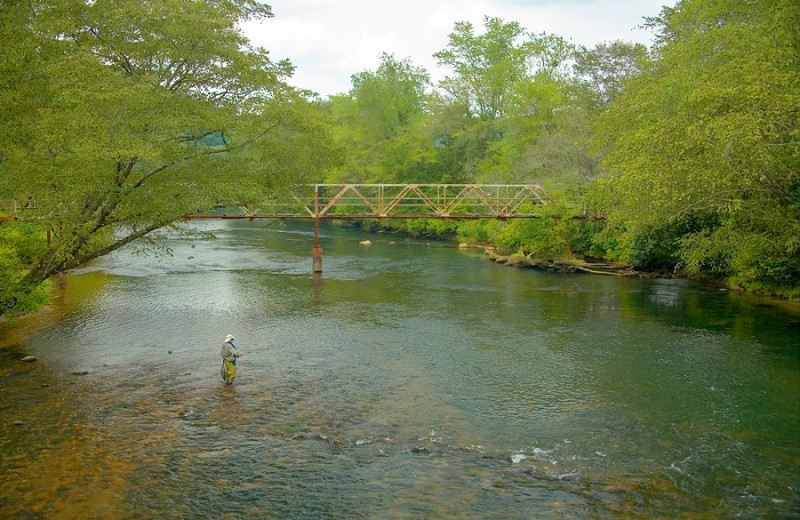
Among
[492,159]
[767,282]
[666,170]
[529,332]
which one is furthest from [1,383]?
[492,159]

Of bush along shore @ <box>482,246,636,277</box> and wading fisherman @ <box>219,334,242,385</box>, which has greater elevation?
bush along shore @ <box>482,246,636,277</box>

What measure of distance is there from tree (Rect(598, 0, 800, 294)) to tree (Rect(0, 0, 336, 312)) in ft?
41.9

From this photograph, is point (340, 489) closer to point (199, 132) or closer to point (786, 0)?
point (199, 132)

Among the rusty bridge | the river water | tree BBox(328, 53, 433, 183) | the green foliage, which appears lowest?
the river water

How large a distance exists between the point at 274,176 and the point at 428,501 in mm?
13216

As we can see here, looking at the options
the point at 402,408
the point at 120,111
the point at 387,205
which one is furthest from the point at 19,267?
the point at 387,205

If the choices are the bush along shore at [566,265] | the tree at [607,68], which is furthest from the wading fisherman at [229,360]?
the tree at [607,68]

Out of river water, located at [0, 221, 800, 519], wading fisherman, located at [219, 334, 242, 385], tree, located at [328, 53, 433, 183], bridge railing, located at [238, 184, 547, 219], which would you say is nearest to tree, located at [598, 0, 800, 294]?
river water, located at [0, 221, 800, 519]

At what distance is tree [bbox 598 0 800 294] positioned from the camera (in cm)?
1808

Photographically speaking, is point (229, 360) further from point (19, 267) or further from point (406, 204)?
point (406, 204)

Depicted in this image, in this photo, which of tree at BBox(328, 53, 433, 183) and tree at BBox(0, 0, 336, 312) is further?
tree at BBox(328, 53, 433, 183)

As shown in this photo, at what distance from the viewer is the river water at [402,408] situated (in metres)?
10.7

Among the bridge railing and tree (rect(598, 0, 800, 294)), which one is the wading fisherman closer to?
the bridge railing

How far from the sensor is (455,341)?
21.1m
